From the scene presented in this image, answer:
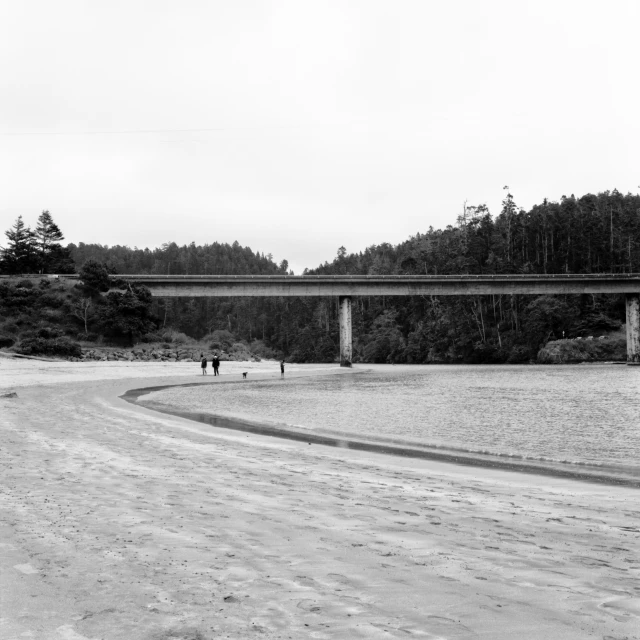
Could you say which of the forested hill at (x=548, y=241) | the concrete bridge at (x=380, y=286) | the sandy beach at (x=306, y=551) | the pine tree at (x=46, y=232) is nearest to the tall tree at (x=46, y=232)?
the pine tree at (x=46, y=232)

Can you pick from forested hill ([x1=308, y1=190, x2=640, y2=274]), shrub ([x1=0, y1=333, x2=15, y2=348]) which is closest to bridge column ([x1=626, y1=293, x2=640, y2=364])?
forested hill ([x1=308, y1=190, x2=640, y2=274])

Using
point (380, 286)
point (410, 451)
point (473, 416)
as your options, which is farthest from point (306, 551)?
point (380, 286)

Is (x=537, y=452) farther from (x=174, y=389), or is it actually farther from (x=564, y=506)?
(x=174, y=389)

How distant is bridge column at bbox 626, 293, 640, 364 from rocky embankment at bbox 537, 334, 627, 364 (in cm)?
905

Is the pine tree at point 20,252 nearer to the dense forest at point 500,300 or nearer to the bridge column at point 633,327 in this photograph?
the dense forest at point 500,300

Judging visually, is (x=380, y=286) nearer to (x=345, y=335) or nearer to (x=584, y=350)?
(x=345, y=335)

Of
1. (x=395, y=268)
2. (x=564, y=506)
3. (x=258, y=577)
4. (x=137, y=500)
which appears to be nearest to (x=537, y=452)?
(x=564, y=506)

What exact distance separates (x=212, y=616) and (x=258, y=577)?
36.4 inches

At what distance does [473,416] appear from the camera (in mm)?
Answer: 24188

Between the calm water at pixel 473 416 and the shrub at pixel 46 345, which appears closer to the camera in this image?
the calm water at pixel 473 416

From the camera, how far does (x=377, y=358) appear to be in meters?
153

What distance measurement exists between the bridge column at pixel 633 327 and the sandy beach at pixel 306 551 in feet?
307

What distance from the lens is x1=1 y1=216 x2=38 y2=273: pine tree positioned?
109812 millimetres

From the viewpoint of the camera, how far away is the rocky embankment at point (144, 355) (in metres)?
75.4
